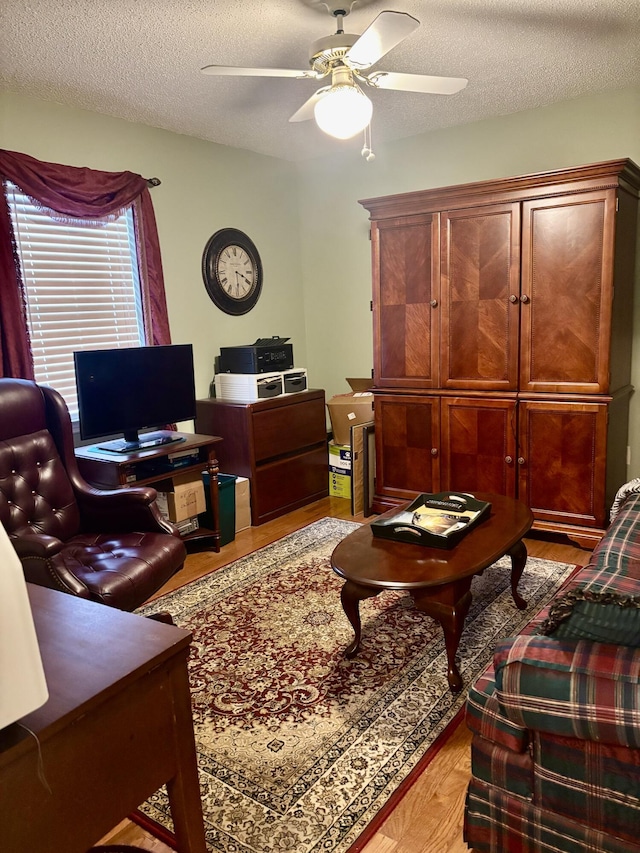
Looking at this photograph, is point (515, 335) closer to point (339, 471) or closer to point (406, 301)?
point (406, 301)

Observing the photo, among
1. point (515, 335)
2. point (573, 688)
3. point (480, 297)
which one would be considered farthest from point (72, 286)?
point (573, 688)

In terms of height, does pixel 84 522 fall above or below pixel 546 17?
below

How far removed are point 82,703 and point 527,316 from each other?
3.14 m

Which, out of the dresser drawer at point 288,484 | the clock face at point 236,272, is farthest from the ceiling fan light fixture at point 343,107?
the dresser drawer at point 288,484

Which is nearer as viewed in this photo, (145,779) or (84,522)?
(145,779)

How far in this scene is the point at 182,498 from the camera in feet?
11.6

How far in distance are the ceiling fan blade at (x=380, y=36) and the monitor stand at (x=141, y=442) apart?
2.17m

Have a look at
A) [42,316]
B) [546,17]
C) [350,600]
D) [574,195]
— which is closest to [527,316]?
[574,195]

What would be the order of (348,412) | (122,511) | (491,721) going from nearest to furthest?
(491,721) → (122,511) → (348,412)

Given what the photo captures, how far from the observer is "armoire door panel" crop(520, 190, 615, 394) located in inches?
127

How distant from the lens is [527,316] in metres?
3.49

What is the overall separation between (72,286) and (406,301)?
2041mm

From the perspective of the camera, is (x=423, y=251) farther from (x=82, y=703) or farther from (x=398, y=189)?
(x=82, y=703)

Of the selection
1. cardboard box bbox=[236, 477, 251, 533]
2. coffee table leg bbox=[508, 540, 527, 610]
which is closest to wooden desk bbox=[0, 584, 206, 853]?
coffee table leg bbox=[508, 540, 527, 610]
